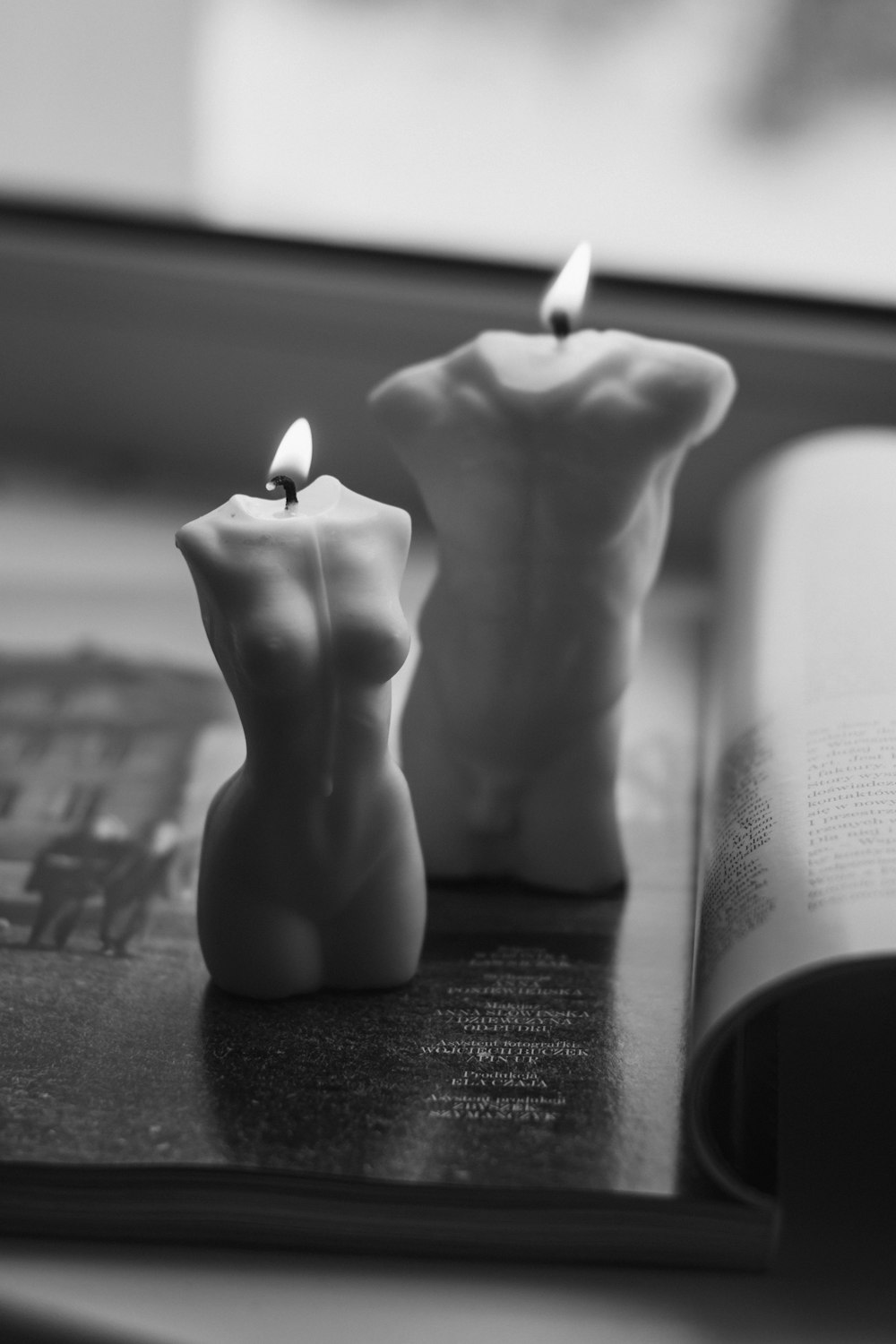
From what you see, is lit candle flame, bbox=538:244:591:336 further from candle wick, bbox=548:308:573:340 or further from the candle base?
the candle base

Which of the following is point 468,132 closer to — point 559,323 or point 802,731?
point 559,323

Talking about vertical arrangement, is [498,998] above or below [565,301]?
below

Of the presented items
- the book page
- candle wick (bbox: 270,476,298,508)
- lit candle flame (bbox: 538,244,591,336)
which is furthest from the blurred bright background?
candle wick (bbox: 270,476,298,508)

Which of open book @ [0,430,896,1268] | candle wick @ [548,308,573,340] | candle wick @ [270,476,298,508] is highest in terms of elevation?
candle wick @ [548,308,573,340]

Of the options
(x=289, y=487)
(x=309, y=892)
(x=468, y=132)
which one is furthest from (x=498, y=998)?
(x=468, y=132)

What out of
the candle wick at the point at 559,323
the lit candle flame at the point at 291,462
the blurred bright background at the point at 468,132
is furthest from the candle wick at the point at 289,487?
the blurred bright background at the point at 468,132

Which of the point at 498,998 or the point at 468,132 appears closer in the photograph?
the point at 498,998
